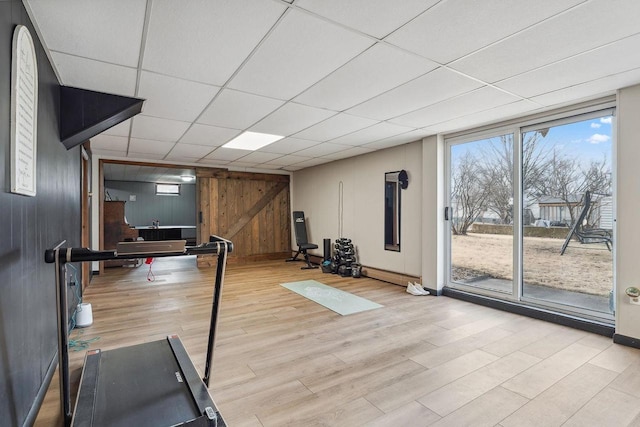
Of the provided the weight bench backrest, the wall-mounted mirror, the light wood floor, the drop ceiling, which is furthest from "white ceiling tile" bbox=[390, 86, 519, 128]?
the weight bench backrest

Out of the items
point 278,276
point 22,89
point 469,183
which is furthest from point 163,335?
A: point 469,183

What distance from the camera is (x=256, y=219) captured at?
8.30 metres

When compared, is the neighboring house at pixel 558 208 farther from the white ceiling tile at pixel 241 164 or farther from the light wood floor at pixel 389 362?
the white ceiling tile at pixel 241 164

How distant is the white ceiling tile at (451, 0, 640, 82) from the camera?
6.06ft

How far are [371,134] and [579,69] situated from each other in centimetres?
250

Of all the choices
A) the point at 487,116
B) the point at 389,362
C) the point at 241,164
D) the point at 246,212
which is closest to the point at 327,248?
the point at 246,212

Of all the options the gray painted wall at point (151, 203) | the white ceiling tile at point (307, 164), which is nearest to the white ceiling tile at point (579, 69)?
the white ceiling tile at point (307, 164)

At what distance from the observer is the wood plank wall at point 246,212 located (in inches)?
302

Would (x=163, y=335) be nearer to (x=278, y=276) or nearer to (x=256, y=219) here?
(x=278, y=276)

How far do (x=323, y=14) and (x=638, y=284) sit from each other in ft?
11.6

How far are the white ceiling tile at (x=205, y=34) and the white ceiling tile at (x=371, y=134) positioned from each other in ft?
7.43

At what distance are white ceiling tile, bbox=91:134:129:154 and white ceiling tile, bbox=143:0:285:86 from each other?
291 centimetres

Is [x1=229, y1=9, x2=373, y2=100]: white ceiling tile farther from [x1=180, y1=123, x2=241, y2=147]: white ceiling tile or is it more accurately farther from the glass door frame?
the glass door frame

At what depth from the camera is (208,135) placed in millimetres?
4723
